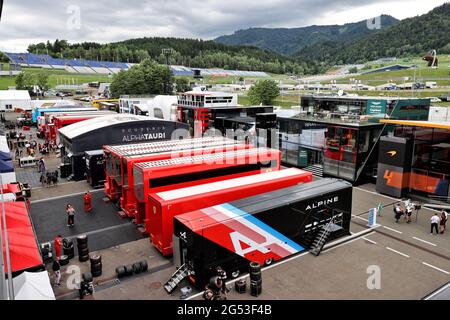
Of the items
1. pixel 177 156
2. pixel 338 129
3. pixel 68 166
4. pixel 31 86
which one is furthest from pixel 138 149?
pixel 31 86

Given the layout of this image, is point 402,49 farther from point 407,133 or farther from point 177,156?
point 177,156

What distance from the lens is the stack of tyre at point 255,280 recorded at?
Result: 12.8 meters

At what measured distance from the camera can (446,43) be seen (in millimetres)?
144625

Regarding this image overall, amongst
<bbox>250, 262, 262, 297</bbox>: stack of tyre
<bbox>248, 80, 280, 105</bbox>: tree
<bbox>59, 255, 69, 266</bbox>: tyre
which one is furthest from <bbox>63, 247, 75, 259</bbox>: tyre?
<bbox>248, 80, 280, 105</bbox>: tree

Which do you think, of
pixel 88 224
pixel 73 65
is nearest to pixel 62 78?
pixel 73 65

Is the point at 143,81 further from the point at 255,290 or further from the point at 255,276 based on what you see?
the point at 255,290

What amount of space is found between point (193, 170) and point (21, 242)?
9.20 metres

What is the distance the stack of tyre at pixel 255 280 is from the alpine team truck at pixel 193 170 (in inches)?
239

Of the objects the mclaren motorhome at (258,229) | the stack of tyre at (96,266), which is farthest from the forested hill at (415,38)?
the stack of tyre at (96,266)

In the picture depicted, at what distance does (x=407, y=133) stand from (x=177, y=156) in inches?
648

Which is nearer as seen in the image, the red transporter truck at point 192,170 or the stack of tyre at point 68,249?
the stack of tyre at point 68,249

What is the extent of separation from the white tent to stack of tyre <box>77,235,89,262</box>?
12.5ft

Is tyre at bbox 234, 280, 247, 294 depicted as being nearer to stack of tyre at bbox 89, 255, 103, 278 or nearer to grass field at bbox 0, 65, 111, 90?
stack of tyre at bbox 89, 255, 103, 278

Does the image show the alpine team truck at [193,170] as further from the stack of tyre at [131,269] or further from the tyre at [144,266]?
the stack of tyre at [131,269]
